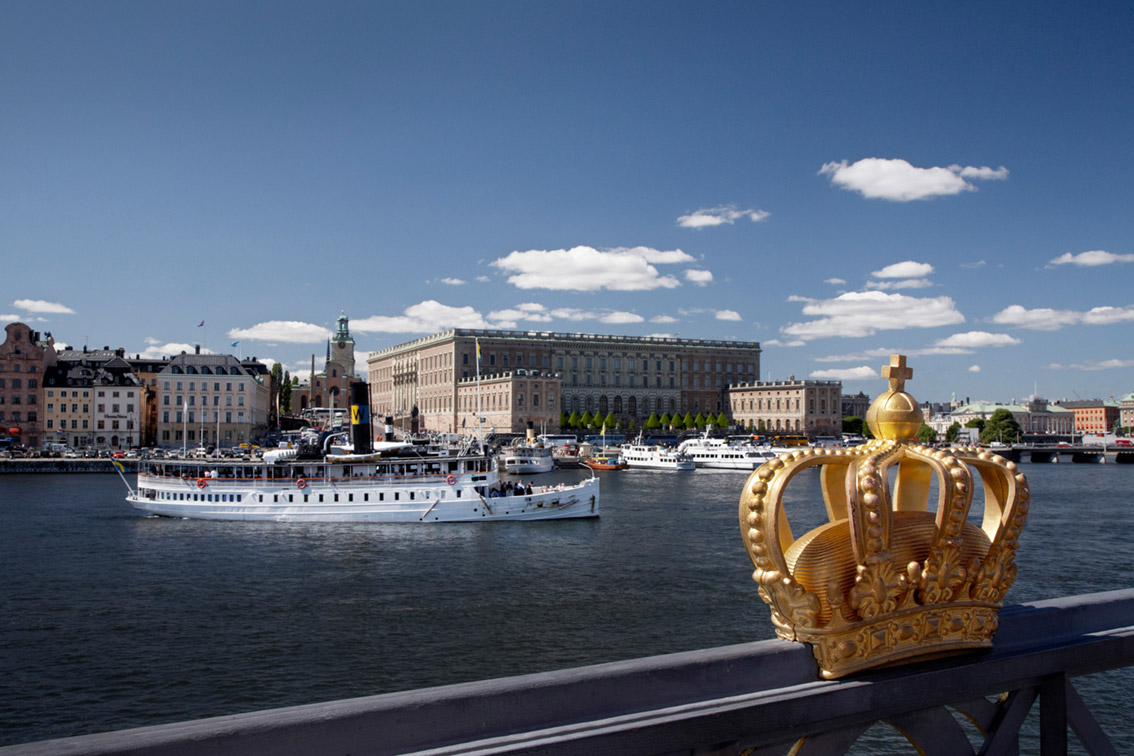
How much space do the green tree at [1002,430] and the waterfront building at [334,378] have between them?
97687mm

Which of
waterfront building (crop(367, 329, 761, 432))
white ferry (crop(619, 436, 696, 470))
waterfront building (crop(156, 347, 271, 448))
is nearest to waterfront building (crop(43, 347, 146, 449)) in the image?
waterfront building (crop(156, 347, 271, 448))

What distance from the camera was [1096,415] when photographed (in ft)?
626

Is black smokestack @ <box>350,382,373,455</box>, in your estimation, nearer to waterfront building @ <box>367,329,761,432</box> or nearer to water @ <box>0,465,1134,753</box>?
water @ <box>0,465,1134,753</box>

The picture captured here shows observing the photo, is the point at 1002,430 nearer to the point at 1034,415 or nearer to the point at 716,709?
the point at 1034,415

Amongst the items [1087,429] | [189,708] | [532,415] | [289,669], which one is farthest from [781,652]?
[1087,429]

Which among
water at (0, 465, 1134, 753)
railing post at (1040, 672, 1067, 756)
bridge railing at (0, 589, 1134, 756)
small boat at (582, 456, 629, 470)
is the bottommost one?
water at (0, 465, 1134, 753)

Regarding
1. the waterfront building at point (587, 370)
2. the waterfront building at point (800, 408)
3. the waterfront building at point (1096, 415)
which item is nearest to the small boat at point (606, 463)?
the waterfront building at point (587, 370)

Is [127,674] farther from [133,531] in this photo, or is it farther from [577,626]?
[133,531]

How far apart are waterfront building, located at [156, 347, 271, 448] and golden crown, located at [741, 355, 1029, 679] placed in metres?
93.2

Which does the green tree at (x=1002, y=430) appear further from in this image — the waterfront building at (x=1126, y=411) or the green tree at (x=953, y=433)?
the waterfront building at (x=1126, y=411)

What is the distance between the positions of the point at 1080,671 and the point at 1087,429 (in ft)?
716

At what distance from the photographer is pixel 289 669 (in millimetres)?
16281

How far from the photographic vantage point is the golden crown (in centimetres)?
328

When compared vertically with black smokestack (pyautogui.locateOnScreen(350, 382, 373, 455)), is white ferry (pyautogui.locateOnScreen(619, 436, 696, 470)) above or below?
below
